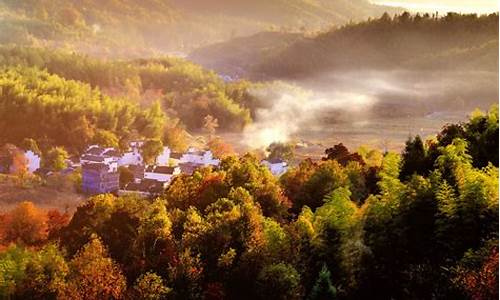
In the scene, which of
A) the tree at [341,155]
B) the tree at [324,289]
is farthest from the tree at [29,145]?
the tree at [324,289]

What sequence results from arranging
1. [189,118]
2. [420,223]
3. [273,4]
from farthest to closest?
[273,4] < [189,118] < [420,223]

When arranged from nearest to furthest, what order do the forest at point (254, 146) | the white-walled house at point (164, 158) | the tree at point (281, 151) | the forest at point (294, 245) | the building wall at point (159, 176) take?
1. the forest at point (294, 245)
2. the forest at point (254, 146)
3. the building wall at point (159, 176)
4. the white-walled house at point (164, 158)
5. the tree at point (281, 151)

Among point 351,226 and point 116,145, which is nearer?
point 351,226

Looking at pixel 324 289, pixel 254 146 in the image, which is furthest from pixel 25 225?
pixel 324 289

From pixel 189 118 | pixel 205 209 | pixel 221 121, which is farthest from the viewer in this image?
pixel 189 118

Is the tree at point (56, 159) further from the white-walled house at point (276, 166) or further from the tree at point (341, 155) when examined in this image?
the tree at point (341, 155)

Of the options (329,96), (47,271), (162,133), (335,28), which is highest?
(335,28)

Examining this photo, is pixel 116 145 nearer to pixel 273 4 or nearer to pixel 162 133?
pixel 162 133

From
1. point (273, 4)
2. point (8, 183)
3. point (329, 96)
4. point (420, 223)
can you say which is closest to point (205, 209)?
point (420, 223)
